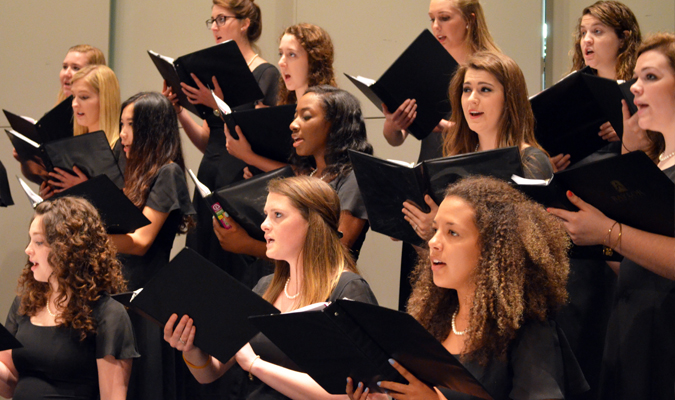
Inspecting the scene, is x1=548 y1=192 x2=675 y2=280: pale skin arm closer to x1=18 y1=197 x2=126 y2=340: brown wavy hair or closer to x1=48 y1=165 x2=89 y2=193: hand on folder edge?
x1=18 y1=197 x2=126 y2=340: brown wavy hair

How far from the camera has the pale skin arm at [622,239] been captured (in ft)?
6.72

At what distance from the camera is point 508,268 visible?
6.15ft

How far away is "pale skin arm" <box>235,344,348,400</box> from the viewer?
221 cm

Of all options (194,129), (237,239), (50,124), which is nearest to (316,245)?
(237,239)

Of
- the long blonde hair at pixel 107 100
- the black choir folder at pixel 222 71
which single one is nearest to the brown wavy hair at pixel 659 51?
the black choir folder at pixel 222 71

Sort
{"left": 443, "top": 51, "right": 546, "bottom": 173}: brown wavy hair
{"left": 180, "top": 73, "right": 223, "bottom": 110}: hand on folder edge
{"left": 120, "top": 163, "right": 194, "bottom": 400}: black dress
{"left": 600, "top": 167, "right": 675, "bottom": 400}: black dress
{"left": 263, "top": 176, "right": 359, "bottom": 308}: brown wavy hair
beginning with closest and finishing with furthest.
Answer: {"left": 600, "top": 167, "right": 675, "bottom": 400}: black dress, {"left": 263, "top": 176, "right": 359, "bottom": 308}: brown wavy hair, {"left": 443, "top": 51, "right": 546, "bottom": 173}: brown wavy hair, {"left": 120, "top": 163, "right": 194, "bottom": 400}: black dress, {"left": 180, "top": 73, "right": 223, "bottom": 110}: hand on folder edge

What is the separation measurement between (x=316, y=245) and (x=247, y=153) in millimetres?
921

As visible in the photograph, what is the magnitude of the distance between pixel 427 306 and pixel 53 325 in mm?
1292

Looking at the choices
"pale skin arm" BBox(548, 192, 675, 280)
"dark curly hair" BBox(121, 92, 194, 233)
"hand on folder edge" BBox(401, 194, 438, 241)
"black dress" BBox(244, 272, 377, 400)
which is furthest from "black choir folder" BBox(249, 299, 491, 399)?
"dark curly hair" BBox(121, 92, 194, 233)

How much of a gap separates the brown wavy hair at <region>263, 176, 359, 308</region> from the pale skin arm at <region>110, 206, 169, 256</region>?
86 centimetres

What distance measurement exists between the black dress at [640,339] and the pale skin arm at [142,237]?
1.78 m

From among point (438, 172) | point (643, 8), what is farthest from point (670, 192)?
point (643, 8)

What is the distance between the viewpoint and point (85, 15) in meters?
5.29

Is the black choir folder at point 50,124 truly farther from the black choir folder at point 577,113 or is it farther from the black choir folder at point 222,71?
the black choir folder at point 577,113
